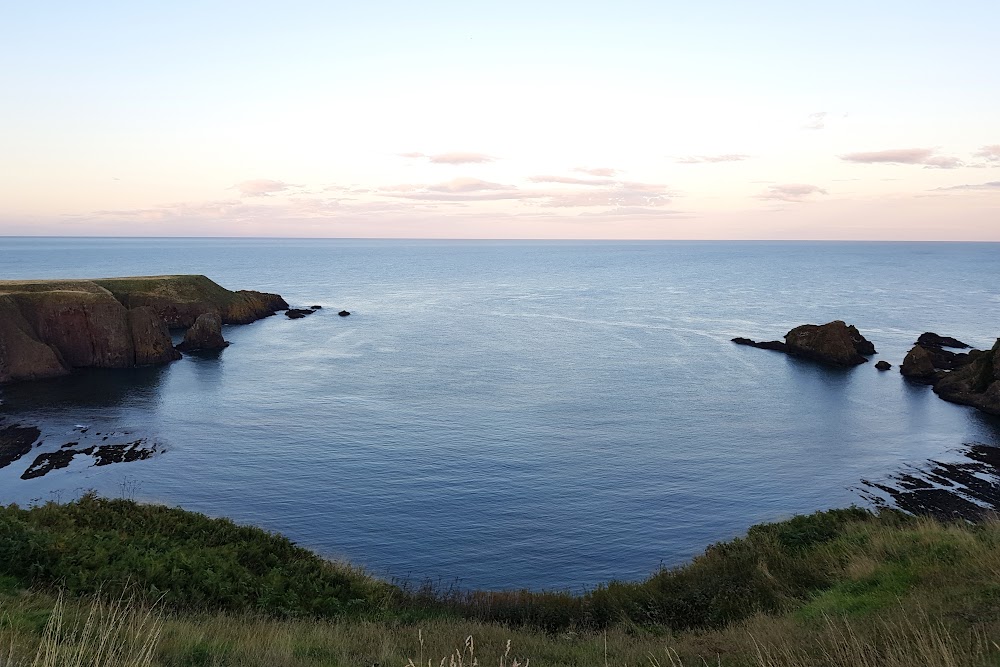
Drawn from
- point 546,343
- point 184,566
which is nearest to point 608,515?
point 184,566

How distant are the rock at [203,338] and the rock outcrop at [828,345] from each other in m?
69.0

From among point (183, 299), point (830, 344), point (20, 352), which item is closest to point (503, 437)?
point (830, 344)

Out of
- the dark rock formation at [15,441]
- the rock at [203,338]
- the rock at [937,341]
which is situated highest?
the rock at [937,341]

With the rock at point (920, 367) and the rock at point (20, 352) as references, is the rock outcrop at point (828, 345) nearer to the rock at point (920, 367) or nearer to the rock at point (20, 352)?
the rock at point (920, 367)

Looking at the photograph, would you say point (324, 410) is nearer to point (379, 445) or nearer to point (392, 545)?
point (379, 445)

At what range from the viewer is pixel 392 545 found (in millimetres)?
33875

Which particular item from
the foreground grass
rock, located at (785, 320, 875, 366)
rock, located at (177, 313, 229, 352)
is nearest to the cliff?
rock, located at (177, 313, 229, 352)

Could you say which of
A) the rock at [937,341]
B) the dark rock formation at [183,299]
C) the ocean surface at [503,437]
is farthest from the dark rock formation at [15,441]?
the rock at [937,341]

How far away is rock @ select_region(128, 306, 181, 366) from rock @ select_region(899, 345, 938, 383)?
80.5 m

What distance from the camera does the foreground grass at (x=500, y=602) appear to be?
10.1 metres

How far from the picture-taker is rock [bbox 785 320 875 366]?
7969cm

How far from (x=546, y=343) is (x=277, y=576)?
71.4 metres

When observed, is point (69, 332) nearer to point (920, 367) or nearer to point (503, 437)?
point (503, 437)

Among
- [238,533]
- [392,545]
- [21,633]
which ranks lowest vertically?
[392,545]
